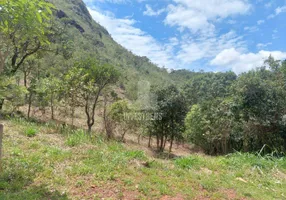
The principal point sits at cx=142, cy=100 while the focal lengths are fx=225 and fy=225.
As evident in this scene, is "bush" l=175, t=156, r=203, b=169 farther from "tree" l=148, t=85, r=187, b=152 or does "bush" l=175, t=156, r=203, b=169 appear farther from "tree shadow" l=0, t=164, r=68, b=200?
"tree" l=148, t=85, r=187, b=152

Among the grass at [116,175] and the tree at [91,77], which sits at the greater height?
the tree at [91,77]

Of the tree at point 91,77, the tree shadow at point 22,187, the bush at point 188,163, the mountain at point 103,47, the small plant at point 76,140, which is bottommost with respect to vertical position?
the tree shadow at point 22,187

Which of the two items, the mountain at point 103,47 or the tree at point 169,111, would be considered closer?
the tree at point 169,111

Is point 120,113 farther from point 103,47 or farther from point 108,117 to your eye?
point 103,47

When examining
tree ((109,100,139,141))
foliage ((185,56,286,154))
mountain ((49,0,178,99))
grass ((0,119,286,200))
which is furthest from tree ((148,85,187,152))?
mountain ((49,0,178,99))

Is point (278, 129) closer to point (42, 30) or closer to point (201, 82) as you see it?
point (42, 30)

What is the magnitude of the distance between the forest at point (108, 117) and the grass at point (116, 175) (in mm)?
27

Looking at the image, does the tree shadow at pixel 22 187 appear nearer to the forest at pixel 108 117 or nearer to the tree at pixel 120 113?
the forest at pixel 108 117

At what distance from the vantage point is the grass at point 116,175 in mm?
3648

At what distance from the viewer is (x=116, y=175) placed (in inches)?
167

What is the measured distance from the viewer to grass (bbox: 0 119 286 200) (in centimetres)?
365

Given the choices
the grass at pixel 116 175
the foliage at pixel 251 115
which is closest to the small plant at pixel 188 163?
the grass at pixel 116 175

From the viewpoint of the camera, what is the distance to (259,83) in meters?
13.7

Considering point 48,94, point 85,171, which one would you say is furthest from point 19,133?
point 48,94
